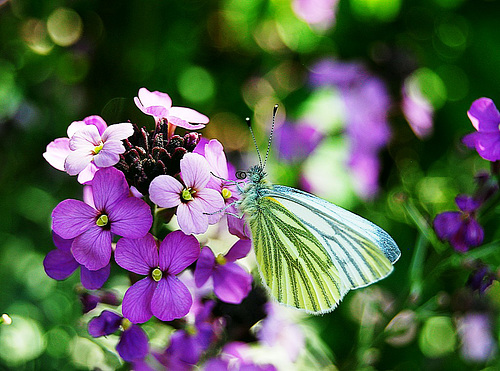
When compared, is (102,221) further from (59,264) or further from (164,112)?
(164,112)

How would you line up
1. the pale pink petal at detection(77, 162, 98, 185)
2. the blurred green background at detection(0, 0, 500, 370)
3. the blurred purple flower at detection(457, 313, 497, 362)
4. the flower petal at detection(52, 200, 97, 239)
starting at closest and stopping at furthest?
the flower petal at detection(52, 200, 97, 239), the pale pink petal at detection(77, 162, 98, 185), the blurred purple flower at detection(457, 313, 497, 362), the blurred green background at detection(0, 0, 500, 370)

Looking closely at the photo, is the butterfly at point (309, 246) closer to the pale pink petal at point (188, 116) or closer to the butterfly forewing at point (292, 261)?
the butterfly forewing at point (292, 261)

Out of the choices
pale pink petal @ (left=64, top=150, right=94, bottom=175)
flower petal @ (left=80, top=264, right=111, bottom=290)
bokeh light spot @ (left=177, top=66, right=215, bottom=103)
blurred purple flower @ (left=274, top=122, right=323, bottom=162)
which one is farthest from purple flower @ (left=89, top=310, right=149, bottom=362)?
bokeh light spot @ (left=177, top=66, right=215, bottom=103)

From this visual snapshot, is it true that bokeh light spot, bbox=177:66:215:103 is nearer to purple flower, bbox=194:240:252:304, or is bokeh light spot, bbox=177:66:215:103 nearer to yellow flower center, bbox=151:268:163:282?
purple flower, bbox=194:240:252:304

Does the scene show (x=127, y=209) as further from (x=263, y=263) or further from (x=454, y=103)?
(x=454, y=103)

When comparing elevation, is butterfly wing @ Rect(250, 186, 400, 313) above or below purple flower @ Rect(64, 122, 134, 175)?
below

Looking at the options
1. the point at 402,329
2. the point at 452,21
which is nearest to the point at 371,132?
the point at 452,21

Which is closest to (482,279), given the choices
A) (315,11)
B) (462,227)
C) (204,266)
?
(462,227)
